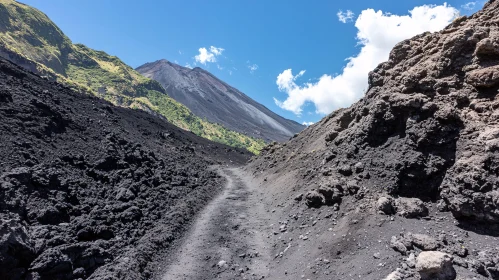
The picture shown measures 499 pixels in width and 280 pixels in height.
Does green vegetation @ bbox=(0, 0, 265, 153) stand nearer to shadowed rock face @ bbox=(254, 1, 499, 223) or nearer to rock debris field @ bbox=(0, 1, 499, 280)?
rock debris field @ bbox=(0, 1, 499, 280)

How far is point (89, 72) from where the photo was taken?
299ft

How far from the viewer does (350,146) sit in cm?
1261

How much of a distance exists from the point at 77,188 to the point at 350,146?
10746mm

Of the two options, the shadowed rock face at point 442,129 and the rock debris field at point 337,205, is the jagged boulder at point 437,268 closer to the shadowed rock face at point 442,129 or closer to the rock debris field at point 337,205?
the rock debris field at point 337,205

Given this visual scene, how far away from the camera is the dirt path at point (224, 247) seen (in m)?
8.74

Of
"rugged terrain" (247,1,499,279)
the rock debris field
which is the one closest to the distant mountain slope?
the rock debris field

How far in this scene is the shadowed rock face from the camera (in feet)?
24.3

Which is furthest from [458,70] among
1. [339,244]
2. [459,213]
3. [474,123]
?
[339,244]

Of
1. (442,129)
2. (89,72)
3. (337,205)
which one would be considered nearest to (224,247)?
(337,205)

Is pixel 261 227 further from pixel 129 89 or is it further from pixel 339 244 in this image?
pixel 129 89

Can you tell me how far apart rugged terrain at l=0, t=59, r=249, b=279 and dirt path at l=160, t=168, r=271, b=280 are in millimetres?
681

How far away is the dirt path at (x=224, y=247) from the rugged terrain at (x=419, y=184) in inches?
28.5

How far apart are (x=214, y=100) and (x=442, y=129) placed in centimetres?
13388

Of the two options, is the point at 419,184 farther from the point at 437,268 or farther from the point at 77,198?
the point at 77,198
